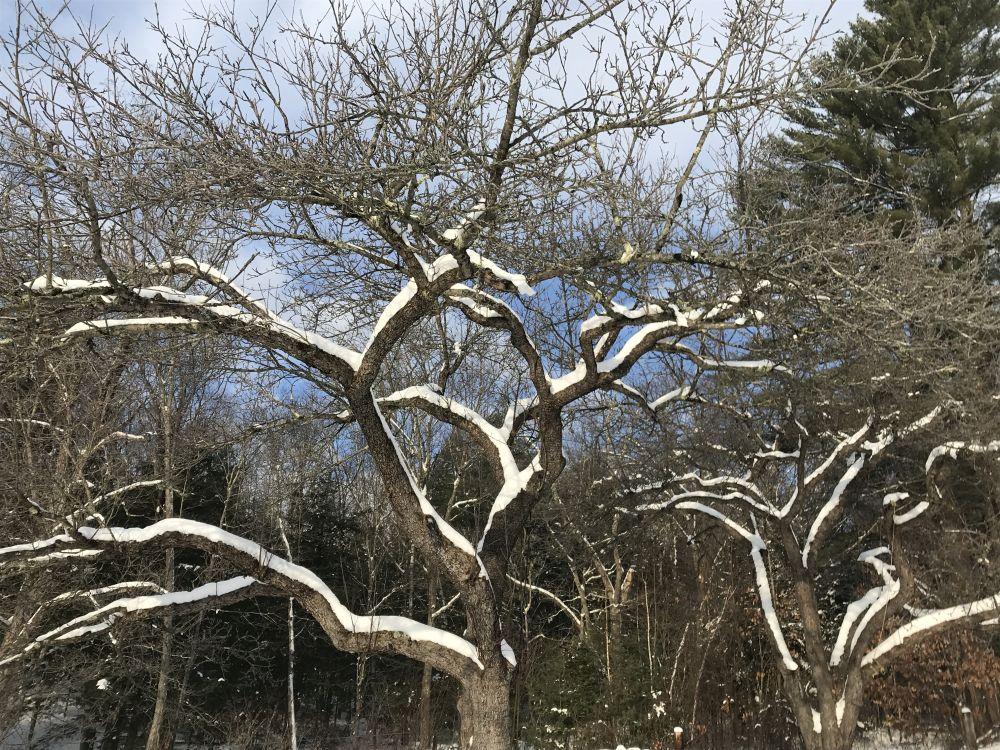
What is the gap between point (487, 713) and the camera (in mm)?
5992

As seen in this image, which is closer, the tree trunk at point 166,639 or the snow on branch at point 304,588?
the snow on branch at point 304,588

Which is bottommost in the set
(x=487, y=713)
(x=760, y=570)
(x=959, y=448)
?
(x=487, y=713)

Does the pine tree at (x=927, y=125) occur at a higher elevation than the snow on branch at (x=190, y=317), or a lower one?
higher

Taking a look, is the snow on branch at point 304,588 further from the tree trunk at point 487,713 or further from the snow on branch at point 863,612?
the snow on branch at point 863,612

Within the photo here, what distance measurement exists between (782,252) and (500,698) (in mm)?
4299

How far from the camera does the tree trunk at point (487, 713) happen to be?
591 cm

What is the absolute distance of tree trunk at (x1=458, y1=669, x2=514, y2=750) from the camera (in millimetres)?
5914

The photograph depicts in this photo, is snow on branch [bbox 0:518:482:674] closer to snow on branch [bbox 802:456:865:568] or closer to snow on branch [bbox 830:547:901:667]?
snow on branch [bbox 830:547:901:667]

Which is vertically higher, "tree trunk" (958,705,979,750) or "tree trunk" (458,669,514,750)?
"tree trunk" (458,669,514,750)

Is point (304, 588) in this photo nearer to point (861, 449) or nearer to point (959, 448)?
point (861, 449)

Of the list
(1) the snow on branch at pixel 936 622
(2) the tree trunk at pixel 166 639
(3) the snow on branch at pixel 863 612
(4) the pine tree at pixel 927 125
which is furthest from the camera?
(4) the pine tree at pixel 927 125

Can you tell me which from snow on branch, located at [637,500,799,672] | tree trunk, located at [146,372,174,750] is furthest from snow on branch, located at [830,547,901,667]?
tree trunk, located at [146,372,174,750]

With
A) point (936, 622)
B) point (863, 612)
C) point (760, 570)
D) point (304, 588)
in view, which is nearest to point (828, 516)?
point (760, 570)

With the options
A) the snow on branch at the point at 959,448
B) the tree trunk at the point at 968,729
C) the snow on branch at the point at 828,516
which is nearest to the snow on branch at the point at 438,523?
the snow on branch at the point at 828,516
